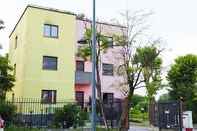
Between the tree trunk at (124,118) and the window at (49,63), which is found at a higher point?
the window at (49,63)

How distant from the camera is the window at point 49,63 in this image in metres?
32.4

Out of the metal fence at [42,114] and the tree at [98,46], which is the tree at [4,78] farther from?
the tree at [98,46]

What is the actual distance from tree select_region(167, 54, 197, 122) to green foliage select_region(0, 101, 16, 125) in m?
19.0

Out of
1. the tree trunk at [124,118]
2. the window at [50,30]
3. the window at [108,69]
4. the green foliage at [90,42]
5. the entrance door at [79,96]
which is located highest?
the window at [50,30]

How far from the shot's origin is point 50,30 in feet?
109

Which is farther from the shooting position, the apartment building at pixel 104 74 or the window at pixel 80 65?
the window at pixel 80 65

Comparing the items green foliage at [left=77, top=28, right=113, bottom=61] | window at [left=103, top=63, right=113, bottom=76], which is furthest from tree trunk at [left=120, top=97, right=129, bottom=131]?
window at [left=103, top=63, right=113, bottom=76]

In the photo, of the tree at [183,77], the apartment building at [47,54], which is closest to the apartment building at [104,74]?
the apartment building at [47,54]

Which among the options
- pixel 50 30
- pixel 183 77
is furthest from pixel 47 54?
pixel 183 77

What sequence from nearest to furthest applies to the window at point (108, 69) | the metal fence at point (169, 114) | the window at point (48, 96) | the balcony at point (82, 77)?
1. the metal fence at point (169, 114)
2. the window at point (48, 96)
3. the balcony at point (82, 77)
4. the window at point (108, 69)

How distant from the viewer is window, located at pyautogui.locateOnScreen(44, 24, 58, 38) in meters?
32.8

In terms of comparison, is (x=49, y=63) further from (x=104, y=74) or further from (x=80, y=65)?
(x=104, y=74)

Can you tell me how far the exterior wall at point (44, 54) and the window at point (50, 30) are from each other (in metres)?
0.29

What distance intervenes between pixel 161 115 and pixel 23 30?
52.7ft
